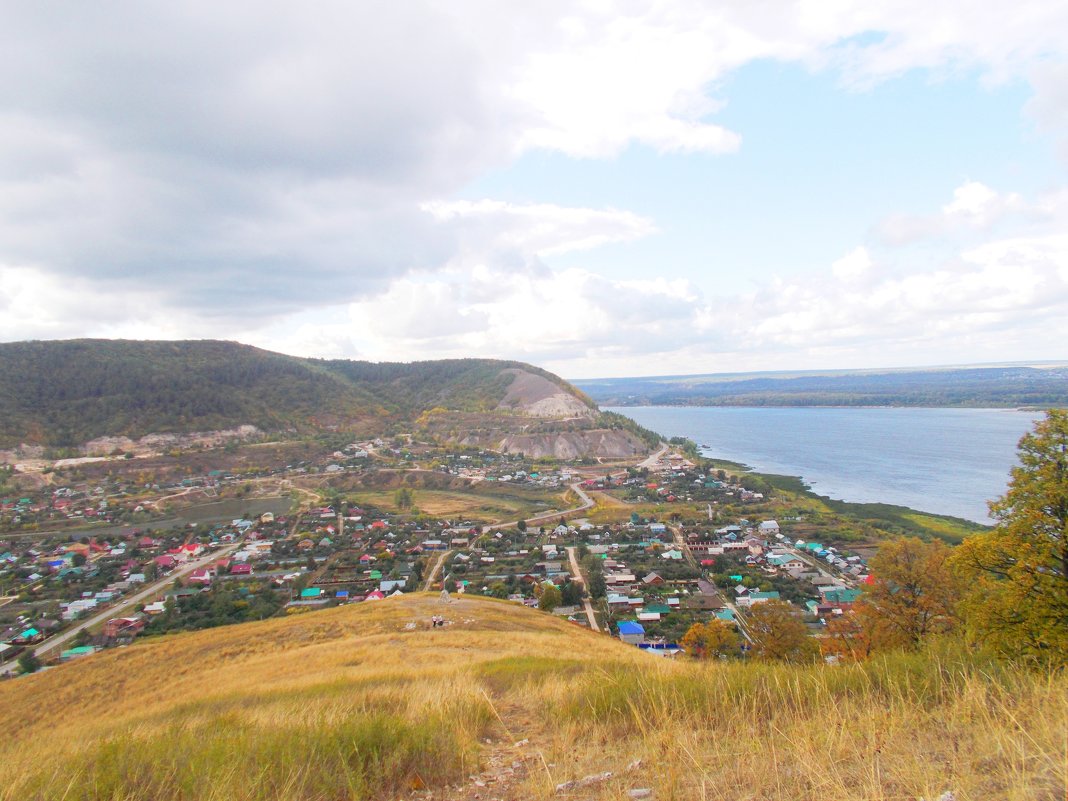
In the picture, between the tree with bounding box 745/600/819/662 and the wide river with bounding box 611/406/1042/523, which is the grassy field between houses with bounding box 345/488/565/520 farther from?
the tree with bounding box 745/600/819/662

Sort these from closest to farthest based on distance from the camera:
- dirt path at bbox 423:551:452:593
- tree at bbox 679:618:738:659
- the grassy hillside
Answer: the grassy hillside, tree at bbox 679:618:738:659, dirt path at bbox 423:551:452:593

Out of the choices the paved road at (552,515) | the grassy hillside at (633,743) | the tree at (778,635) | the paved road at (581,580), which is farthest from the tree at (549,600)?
the grassy hillside at (633,743)

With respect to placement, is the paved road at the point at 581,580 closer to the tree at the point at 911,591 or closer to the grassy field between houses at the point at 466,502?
the tree at the point at 911,591

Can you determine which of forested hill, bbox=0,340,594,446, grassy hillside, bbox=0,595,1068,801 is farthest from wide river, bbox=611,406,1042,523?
grassy hillside, bbox=0,595,1068,801

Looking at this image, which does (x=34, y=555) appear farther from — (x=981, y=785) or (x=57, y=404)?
(x=57, y=404)

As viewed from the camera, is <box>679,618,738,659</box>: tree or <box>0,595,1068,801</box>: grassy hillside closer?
<box>0,595,1068,801</box>: grassy hillside

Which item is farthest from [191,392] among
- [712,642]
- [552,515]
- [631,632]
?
[712,642]

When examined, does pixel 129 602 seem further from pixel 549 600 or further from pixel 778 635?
pixel 778 635
